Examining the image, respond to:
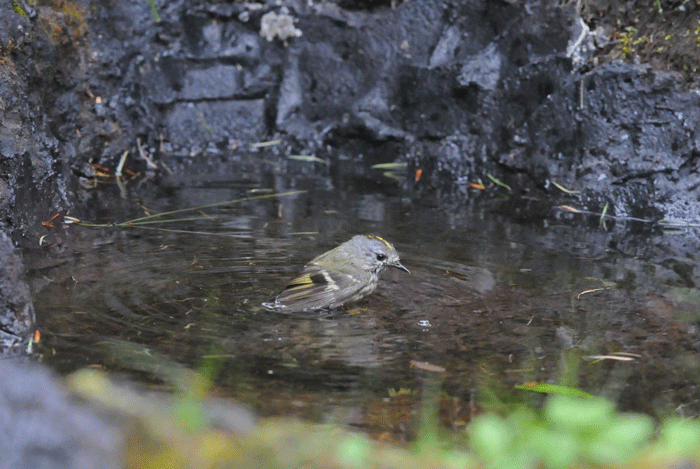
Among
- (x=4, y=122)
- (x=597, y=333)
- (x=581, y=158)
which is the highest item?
(x=4, y=122)

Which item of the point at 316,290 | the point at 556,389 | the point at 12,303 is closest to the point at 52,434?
the point at 12,303

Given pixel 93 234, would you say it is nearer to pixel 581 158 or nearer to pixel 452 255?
pixel 452 255

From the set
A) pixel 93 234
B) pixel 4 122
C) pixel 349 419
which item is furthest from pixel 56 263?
pixel 349 419

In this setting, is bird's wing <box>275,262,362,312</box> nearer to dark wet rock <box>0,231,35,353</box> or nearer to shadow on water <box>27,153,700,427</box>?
shadow on water <box>27,153,700,427</box>

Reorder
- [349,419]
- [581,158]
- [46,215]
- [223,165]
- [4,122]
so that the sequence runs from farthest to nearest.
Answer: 1. [223,165]
2. [581,158]
3. [46,215]
4. [4,122]
5. [349,419]

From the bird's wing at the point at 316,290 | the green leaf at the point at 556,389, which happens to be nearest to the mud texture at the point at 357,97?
the bird's wing at the point at 316,290

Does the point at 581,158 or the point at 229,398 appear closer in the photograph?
the point at 229,398

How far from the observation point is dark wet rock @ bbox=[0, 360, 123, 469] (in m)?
1.91

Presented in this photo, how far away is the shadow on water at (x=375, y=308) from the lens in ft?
10.2

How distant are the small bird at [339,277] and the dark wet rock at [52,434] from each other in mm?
2096

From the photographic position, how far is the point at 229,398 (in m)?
2.78

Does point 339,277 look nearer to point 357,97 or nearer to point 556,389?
point 556,389

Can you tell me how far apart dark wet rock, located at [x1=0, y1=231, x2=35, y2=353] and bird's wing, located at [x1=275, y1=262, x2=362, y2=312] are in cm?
138

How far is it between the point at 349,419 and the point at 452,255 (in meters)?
Answer: 2.78
